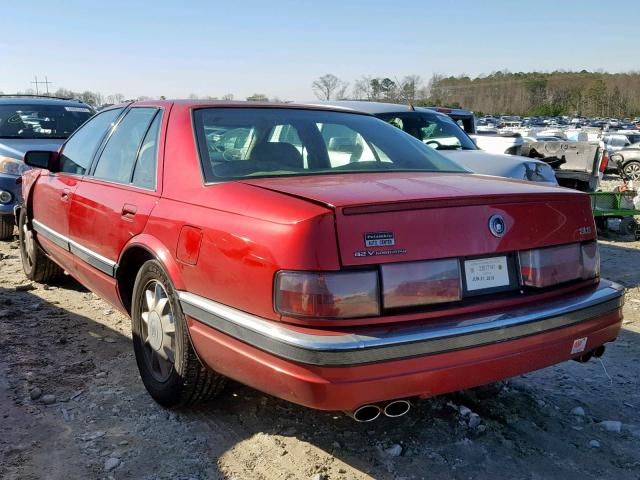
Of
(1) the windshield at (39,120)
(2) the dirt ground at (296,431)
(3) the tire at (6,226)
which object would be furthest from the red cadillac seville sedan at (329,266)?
(1) the windshield at (39,120)

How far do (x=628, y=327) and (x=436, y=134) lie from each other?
413cm

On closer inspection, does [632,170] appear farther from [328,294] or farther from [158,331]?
[328,294]

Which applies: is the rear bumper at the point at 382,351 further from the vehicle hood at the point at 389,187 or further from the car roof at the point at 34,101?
the car roof at the point at 34,101

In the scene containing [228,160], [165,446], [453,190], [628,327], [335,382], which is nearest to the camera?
[335,382]

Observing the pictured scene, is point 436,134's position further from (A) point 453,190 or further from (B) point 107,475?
(B) point 107,475

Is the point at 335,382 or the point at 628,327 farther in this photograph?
the point at 628,327

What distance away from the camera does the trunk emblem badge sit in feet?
7.99

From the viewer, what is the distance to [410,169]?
Answer: 3.27 metres

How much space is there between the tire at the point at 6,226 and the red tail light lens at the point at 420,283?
6.28m

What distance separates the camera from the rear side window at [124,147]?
139 inches

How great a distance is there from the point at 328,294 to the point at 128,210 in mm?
1547

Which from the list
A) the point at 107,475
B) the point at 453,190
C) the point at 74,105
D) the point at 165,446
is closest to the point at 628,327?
the point at 453,190

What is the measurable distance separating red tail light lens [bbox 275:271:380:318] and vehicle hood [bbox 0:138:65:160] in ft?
19.8

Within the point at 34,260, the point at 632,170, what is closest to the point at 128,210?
the point at 34,260
